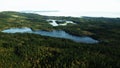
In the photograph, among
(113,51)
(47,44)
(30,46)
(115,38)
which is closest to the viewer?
(113,51)

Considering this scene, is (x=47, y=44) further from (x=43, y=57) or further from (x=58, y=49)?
(x=43, y=57)

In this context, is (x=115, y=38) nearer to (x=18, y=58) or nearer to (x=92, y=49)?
(x=92, y=49)

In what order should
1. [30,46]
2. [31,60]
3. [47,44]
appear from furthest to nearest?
[47,44] < [30,46] < [31,60]

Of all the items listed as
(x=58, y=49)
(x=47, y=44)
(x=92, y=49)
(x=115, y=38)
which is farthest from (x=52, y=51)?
(x=115, y=38)

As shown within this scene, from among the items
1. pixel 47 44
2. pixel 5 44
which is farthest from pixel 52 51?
pixel 5 44

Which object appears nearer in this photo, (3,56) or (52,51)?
(3,56)

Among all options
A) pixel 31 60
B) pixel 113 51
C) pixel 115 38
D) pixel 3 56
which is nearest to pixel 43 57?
pixel 31 60

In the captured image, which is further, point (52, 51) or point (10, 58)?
point (52, 51)

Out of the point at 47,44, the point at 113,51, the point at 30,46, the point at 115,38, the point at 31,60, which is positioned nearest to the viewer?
the point at 31,60

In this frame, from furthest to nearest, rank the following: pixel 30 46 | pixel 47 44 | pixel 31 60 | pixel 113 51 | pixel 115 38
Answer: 1. pixel 115 38
2. pixel 47 44
3. pixel 30 46
4. pixel 113 51
5. pixel 31 60
